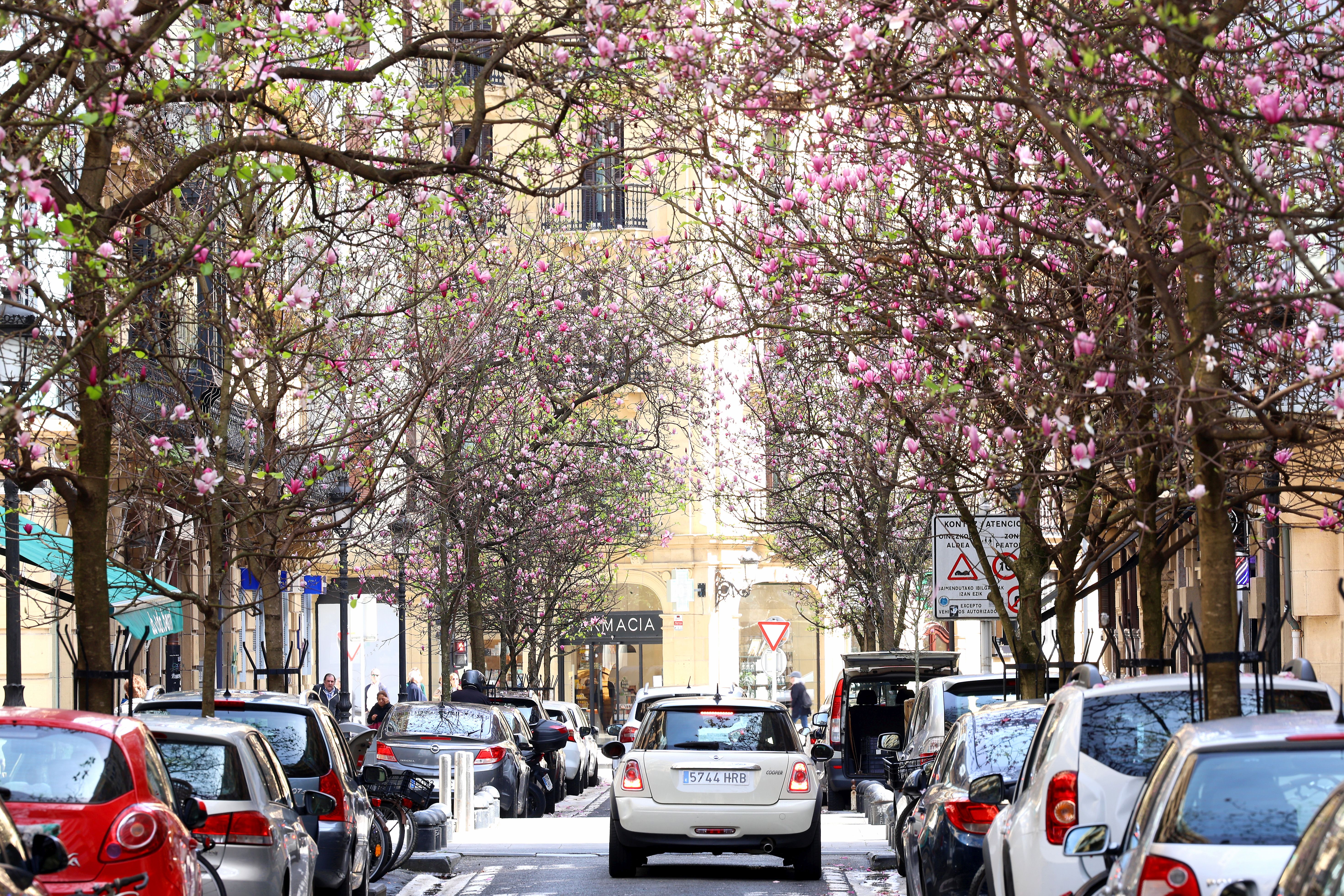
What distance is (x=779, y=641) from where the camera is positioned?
130ft

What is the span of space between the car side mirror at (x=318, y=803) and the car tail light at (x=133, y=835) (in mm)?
4263

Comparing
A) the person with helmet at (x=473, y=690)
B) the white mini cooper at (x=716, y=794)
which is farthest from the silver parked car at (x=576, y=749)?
the white mini cooper at (x=716, y=794)

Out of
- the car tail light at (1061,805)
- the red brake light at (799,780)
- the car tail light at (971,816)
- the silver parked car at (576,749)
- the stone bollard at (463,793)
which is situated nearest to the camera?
the car tail light at (1061,805)

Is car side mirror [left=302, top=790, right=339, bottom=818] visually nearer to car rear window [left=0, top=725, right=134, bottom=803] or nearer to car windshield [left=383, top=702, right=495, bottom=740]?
car rear window [left=0, top=725, right=134, bottom=803]

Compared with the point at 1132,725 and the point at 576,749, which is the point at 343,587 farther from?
the point at 1132,725

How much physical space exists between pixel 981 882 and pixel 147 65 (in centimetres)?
1016

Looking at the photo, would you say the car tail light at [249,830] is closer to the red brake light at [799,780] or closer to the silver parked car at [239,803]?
the silver parked car at [239,803]

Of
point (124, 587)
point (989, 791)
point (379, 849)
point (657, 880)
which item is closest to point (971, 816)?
point (989, 791)

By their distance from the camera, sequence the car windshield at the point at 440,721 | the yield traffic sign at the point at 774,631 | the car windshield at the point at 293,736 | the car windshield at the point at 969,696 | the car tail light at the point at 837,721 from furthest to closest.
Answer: the yield traffic sign at the point at 774,631, the car tail light at the point at 837,721, the car windshield at the point at 440,721, the car windshield at the point at 969,696, the car windshield at the point at 293,736

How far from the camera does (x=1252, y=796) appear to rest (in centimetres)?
673

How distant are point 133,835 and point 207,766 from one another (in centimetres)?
283

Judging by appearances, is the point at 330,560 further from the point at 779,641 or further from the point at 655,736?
the point at 655,736

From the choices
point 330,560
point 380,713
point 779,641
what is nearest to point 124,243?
point 380,713

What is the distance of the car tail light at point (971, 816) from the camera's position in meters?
11.9
